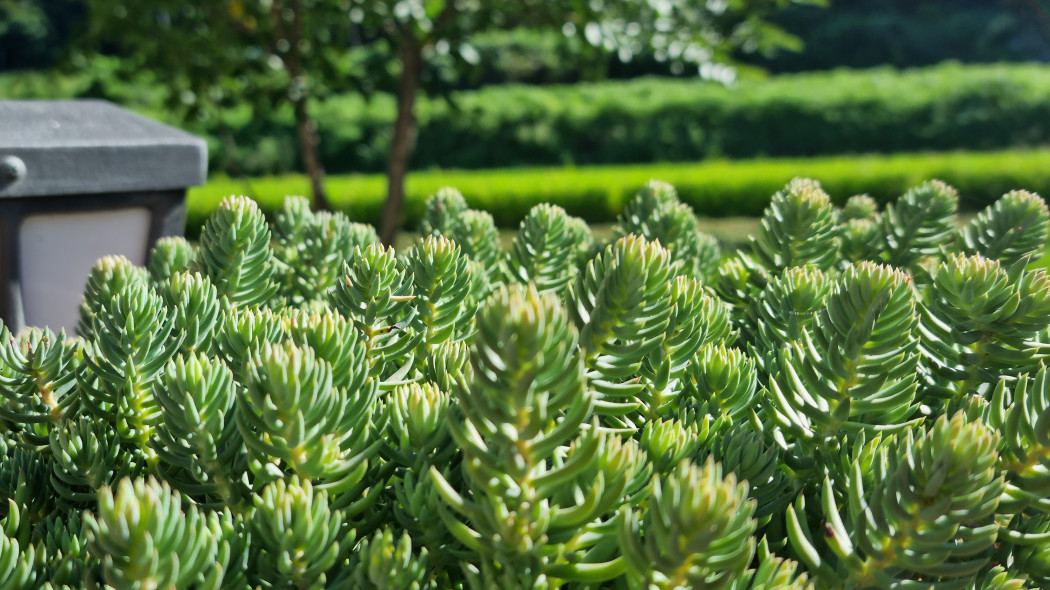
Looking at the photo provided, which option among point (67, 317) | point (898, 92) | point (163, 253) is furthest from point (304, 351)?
point (898, 92)

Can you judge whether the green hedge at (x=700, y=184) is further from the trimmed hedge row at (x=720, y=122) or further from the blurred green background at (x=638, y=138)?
the trimmed hedge row at (x=720, y=122)

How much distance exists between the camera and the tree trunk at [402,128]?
4230 mm

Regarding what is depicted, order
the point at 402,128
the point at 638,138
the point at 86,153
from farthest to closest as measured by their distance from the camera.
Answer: the point at 638,138 < the point at 402,128 < the point at 86,153

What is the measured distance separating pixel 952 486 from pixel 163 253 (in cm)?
82

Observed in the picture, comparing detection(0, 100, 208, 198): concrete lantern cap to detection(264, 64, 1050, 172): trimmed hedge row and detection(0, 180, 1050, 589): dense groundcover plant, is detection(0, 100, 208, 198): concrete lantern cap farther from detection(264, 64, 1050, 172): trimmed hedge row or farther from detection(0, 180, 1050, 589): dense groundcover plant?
detection(264, 64, 1050, 172): trimmed hedge row

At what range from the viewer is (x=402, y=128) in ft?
14.4

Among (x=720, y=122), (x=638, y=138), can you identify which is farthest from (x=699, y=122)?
(x=638, y=138)

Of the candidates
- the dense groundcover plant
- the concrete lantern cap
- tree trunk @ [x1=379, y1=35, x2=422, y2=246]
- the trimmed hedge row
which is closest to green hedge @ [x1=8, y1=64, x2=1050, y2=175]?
the trimmed hedge row

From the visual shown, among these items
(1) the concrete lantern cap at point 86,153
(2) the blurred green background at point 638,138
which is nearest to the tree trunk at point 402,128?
(1) the concrete lantern cap at point 86,153

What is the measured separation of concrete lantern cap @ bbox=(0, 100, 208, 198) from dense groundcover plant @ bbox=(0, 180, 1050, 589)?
0.60m

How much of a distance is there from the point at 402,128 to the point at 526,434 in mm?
4083

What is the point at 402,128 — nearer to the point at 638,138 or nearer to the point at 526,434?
the point at 526,434

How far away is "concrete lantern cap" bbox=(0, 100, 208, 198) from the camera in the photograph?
1326 mm

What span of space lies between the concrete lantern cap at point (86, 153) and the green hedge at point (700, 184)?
6.80 meters
